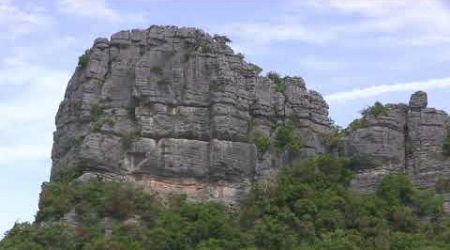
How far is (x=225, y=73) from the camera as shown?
48000 mm

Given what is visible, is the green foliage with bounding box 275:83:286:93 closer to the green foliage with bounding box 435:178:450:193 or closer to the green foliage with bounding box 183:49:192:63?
the green foliage with bounding box 183:49:192:63

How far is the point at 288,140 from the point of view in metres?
48.1

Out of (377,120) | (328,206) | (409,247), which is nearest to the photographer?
(409,247)

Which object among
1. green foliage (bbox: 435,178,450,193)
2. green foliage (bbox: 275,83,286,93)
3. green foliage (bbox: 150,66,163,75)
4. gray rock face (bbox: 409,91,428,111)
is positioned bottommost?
green foliage (bbox: 435,178,450,193)

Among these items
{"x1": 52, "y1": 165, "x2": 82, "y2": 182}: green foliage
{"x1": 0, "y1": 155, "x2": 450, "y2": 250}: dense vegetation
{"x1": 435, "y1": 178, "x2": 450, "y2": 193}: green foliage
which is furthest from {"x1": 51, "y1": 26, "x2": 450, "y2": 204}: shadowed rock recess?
{"x1": 0, "y1": 155, "x2": 450, "y2": 250}: dense vegetation

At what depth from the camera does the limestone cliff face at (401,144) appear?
4669 centimetres

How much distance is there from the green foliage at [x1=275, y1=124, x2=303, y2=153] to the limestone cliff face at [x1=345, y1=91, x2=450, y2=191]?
6.31ft

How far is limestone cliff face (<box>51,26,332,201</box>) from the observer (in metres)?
46.3

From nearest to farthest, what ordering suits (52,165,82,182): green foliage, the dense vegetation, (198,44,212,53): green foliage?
the dense vegetation → (52,165,82,182): green foliage → (198,44,212,53): green foliage

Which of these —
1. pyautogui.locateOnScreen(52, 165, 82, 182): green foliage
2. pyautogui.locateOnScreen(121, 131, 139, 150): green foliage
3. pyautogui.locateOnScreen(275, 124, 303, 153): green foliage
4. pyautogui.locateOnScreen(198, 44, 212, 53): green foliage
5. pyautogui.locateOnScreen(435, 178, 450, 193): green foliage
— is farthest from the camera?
pyautogui.locateOnScreen(198, 44, 212, 53): green foliage

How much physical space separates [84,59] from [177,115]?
16.5 ft

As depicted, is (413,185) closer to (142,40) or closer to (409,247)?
(409,247)

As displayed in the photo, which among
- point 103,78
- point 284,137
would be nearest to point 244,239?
point 284,137

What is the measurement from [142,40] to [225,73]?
3626 millimetres
